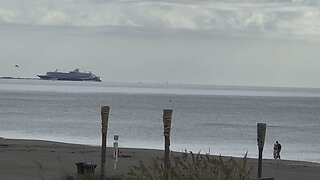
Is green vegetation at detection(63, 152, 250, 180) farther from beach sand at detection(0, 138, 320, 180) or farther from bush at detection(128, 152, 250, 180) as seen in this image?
beach sand at detection(0, 138, 320, 180)

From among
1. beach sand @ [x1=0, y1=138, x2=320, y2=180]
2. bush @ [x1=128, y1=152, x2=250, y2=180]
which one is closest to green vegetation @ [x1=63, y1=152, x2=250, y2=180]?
bush @ [x1=128, y1=152, x2=250, y2=180]

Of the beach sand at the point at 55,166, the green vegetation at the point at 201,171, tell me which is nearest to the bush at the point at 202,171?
the green vegetation at the point at 201,171

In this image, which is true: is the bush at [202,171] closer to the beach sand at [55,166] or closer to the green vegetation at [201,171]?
the green vegetation at [201,171]

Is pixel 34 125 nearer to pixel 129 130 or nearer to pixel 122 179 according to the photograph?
pixel 129 130

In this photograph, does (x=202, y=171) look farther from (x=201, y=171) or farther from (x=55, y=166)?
(x=55, y=166)

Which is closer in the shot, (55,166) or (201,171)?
(201,171)

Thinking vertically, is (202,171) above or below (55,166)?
above

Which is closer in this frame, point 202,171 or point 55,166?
point 202,171

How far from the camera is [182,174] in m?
10.5

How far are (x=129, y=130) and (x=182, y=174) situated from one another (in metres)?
46.6

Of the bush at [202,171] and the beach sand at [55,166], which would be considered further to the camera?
the beach sand at [55,166]

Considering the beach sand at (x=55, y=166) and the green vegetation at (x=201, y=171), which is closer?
the green vegetation at (x=201, y=171)

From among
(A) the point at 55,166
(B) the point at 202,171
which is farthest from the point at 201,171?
(A) the point at 55,166

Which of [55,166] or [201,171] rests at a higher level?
[201,171]
